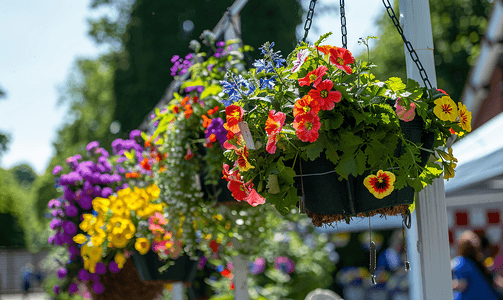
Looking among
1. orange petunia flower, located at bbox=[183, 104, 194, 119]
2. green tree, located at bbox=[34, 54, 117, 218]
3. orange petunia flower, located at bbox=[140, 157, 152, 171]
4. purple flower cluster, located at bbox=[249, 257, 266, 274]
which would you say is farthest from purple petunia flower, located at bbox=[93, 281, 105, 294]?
green tree, located at bbox=[34, 54, 117, 218]

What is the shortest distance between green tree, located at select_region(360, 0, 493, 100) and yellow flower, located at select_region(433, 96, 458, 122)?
13812mm

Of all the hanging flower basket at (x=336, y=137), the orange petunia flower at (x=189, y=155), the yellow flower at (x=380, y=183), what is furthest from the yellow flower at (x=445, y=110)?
the orange petunia flower at (x=189, y=155)

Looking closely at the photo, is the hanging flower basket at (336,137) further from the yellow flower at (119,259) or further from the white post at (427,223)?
the yellow flower at (119,259)

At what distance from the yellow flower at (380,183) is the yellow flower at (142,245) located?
132cm

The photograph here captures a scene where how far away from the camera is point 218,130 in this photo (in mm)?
1566

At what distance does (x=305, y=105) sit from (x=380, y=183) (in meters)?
0.23

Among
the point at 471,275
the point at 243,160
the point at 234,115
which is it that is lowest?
the point at 471,275

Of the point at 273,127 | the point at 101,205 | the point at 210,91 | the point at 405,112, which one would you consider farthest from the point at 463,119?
the point at 101,205

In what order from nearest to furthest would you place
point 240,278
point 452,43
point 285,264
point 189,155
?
point 189,155 < point 240,278 < point 285,264 < point 452,43

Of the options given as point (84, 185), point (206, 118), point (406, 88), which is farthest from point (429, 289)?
point (84, 185)

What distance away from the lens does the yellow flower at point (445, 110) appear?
0.97m

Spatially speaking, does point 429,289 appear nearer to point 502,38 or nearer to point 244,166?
point 244,166

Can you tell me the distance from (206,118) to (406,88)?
2.74ft

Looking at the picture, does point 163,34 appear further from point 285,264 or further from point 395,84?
point 395,84
